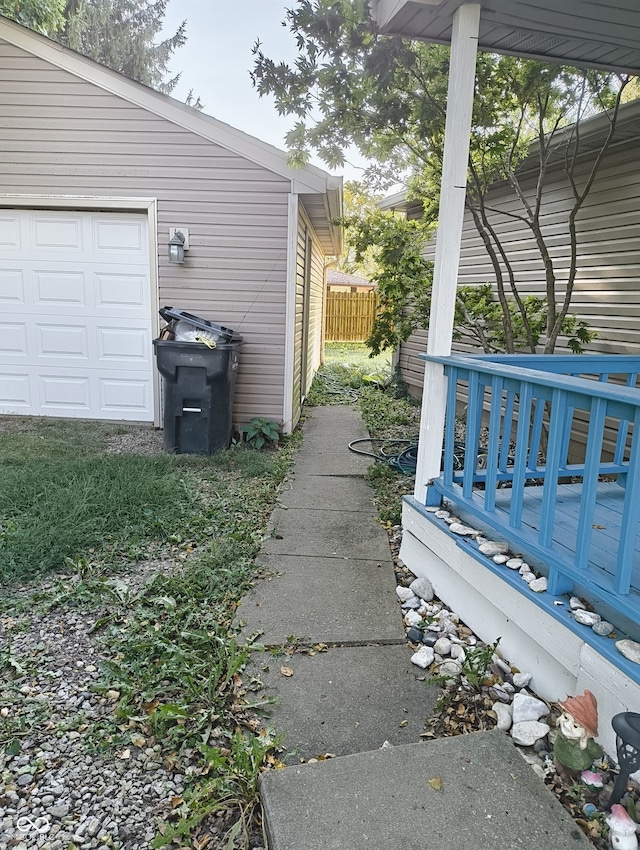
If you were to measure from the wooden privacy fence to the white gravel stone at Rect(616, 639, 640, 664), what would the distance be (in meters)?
18.5

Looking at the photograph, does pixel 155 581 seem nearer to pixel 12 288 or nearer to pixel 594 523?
pixel 594 523

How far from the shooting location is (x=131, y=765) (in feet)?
5.68

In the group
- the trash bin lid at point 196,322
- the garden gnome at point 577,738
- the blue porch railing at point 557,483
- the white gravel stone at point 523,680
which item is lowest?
the white gravel stone at point 523,680

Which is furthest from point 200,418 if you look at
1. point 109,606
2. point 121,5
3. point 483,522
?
point 121,5

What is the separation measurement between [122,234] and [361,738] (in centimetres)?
527

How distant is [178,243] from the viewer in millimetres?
5344

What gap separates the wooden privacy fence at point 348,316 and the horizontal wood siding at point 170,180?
14523mm

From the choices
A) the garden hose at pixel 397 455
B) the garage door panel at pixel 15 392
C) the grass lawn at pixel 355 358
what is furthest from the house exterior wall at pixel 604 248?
the grass lawn at pixel 355 358

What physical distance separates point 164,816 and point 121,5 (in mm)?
23607

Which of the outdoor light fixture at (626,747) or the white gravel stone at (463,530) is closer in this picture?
the outdoor light fixture at (626,747)

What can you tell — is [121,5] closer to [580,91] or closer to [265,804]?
[580,91]

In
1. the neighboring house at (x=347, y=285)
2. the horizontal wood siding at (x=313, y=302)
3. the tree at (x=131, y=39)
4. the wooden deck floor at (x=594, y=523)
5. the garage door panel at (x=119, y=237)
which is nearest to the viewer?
the wooden deck floor at (x=594, y=523)

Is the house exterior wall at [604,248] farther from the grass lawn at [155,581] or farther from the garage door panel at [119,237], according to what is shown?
the garage door panel at [119,237]

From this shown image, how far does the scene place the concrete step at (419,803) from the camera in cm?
138
